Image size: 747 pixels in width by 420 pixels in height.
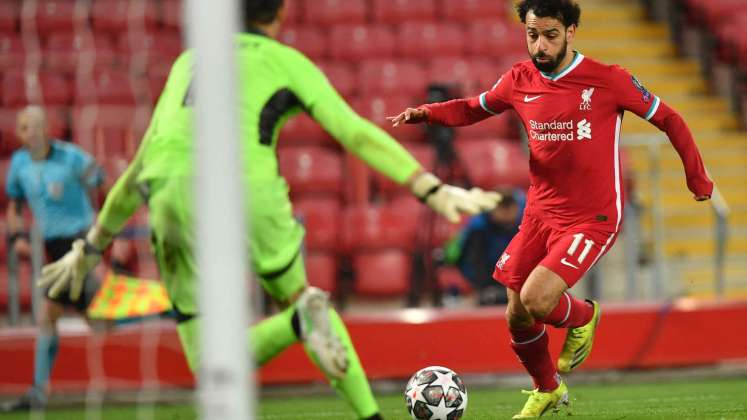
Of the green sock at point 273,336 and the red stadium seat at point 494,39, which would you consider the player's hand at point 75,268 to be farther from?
the red stadium seat at point 494,39

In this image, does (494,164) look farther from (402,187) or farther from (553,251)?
(553,251)

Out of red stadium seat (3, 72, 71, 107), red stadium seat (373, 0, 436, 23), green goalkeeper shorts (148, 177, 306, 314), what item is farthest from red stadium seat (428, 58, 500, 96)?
green goalkeeper shorts (148, 177, 306, 314)

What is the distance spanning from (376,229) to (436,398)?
18.3 feet

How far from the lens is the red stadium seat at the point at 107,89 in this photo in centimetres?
1192

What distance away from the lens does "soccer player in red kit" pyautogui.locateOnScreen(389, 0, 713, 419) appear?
223 inches

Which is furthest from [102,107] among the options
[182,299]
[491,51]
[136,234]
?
[182,299]

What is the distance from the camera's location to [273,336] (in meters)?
4.41

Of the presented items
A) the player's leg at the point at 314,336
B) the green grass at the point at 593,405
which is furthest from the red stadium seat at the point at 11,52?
the player's leg at the point at 314,336

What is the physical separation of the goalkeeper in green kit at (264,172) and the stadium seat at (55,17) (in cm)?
912

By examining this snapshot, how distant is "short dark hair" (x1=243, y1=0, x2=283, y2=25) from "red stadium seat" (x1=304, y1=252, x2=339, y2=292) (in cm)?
602

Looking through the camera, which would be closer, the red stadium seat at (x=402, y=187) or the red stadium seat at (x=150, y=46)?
the red stadium seat at (x=402, y=187)

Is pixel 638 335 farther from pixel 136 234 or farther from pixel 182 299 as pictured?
pixel 182 299

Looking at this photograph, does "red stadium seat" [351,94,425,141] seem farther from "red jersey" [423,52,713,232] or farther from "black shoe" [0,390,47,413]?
"red jersey" [423,52,713,232]

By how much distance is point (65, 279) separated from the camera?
16.6ft
